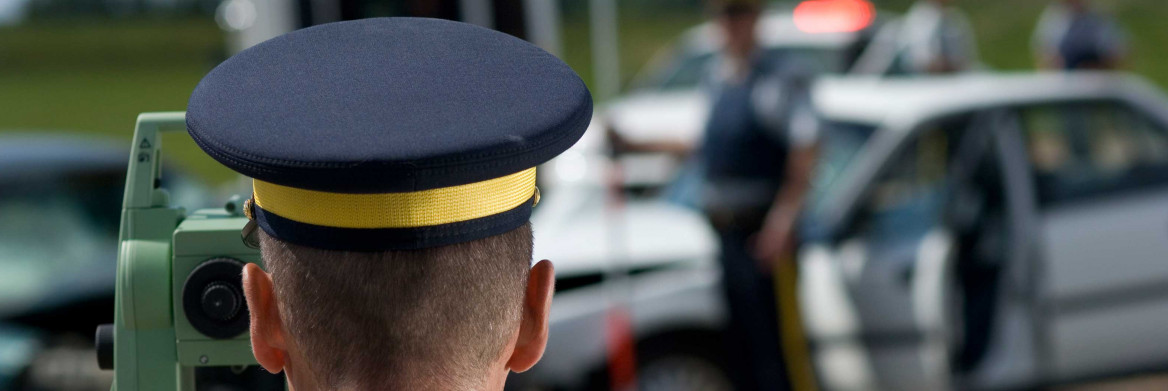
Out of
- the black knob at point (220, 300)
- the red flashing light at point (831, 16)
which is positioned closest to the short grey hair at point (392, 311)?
the black knob at point (220, 300)

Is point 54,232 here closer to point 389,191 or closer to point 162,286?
point 162,286

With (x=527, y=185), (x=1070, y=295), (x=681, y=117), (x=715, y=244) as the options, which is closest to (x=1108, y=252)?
(x=1070, y=295)

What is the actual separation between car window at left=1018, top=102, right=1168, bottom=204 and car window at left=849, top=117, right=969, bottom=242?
27 centimetres

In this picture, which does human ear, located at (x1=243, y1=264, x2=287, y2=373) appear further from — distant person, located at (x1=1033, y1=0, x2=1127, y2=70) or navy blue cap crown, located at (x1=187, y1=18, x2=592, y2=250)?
distant person, located at (x1=1033, y1=0, x2=1127, y2=70)

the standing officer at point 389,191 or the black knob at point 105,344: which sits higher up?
the standing officer at point 389,191

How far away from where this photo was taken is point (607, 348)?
396 centimetres

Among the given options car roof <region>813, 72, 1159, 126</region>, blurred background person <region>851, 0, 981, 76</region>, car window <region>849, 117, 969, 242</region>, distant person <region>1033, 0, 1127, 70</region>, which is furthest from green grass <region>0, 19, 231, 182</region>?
car window <region>849, 117, 969, 242</region>

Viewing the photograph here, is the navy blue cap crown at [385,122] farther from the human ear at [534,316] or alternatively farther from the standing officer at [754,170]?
the standing officer at [754,170]

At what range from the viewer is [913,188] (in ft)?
14.0

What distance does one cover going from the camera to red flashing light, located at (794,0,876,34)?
355 inches

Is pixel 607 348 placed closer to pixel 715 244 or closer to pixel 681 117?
pixel 715 244

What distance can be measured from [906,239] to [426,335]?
10.8 feet

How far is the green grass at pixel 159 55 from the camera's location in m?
23.8

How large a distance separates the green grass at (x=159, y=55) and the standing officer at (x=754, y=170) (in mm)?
11366
